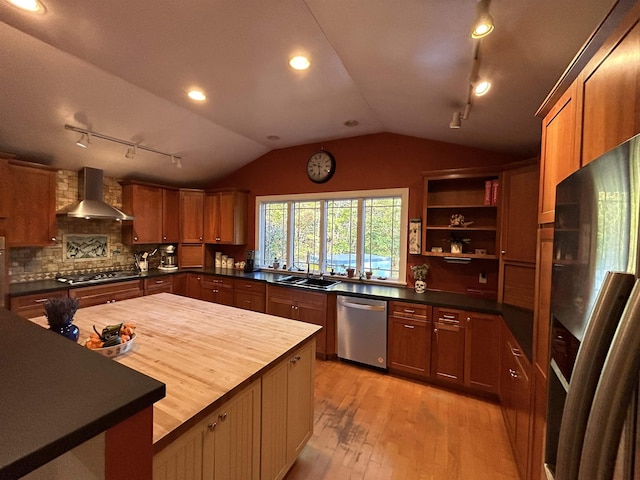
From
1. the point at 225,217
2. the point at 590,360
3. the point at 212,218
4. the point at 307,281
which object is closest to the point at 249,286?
the point at 307,281

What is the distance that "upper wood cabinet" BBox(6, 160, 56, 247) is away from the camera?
3078 millimetres

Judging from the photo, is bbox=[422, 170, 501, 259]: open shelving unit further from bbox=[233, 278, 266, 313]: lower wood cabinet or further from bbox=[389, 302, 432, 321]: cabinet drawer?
bbox=[233, 278, 266, 313]: lower wood cabinet

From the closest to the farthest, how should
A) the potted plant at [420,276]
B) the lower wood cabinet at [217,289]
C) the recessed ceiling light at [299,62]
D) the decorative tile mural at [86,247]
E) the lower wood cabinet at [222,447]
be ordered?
the lower wood cabinet at [222,447] → the recessed ceiling light at [299,62] → the potted plant at [420,276] → the decorative tile mural at [86,247] → the lower wood cabinet at [217,289]

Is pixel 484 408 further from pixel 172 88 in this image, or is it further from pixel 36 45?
pixel 36 45

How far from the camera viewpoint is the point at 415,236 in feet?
11.0

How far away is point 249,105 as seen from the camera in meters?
2.95

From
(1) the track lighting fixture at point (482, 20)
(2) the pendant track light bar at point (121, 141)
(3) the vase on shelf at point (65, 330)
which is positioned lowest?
(3) the vase on shelf at point (65, 330)

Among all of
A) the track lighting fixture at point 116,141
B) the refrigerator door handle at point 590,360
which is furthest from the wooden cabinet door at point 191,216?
the refrigerator door handle at point 590,360

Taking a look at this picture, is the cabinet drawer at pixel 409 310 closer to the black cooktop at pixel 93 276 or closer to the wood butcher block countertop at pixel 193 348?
the wood butcher block countertop at pixel 193 348

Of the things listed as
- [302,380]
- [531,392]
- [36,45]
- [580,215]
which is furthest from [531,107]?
[36,45]

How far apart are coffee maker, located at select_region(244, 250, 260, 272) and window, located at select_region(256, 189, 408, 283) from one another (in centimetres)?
9

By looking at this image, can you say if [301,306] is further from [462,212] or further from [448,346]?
[462,212]

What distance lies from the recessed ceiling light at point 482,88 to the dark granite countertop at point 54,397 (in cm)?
232

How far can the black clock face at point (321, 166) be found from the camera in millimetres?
4000
